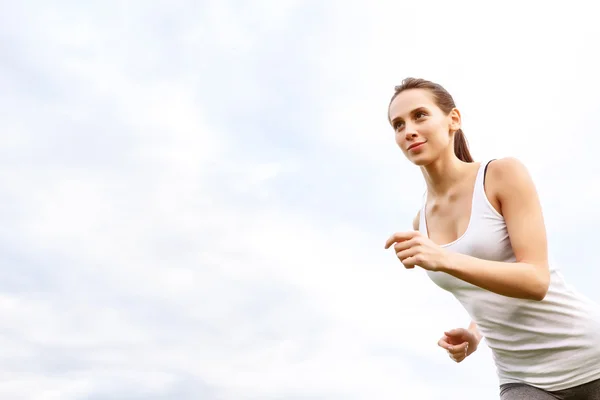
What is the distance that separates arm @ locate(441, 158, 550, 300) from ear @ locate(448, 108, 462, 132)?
0.55 m

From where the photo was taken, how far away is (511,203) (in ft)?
14.3

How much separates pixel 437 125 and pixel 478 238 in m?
0.83

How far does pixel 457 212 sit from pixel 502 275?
2.90 ft

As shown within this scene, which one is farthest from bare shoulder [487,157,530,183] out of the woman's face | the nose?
the nose

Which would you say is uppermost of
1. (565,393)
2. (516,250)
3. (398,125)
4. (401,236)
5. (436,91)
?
(436,91)

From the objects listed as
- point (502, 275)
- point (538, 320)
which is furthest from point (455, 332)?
point (502, 275)

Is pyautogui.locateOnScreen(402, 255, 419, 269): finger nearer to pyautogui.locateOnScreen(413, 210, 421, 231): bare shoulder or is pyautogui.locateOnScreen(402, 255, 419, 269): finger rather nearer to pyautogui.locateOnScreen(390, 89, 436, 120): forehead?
pyautogui.locateOnScreen(390, 89, 436, 120): forehead

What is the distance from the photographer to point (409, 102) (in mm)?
4891

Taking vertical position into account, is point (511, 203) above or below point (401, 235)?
above

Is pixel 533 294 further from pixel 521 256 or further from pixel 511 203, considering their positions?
pixel 511 203

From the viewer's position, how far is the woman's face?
478 centimetres

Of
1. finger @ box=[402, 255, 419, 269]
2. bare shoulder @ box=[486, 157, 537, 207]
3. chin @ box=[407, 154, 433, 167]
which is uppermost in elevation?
chin @ box=[407, 154, 433, 167]

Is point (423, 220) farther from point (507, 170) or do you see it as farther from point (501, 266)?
point (501, 266)

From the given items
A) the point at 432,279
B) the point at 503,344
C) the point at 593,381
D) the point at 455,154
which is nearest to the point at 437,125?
the point at 455,154
